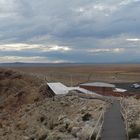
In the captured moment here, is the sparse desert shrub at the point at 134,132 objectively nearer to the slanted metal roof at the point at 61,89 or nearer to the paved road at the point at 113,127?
the paved road at the point at 113,127

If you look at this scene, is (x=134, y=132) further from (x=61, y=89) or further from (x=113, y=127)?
(x=61, y=89)

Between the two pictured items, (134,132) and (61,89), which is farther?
(61,89)

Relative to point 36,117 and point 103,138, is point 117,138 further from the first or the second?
point 36,117

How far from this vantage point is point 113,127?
29.5 meters

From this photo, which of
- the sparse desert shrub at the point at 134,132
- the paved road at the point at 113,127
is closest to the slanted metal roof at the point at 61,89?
the paved road at the point at 113,127

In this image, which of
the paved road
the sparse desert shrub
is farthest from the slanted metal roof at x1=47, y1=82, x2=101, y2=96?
the sparse desert shrub

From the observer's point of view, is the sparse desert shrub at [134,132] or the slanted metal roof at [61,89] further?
the slanted metal roof at [61,89]

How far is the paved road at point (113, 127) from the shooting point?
26359mm

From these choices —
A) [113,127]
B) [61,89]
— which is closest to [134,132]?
[113,127]

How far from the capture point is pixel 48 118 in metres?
46.0

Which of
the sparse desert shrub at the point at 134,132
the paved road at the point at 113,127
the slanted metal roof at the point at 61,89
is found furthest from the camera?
the slanted metal roof at the point at 61,89

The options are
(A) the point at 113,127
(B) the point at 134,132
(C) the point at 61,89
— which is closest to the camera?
(B) the point at 134,132

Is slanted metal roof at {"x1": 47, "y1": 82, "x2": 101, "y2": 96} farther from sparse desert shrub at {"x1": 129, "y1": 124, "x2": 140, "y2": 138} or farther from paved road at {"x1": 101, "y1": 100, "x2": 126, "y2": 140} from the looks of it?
sparse desert shrub at {"x1": 129, "y1": 124, "x2": 140, "y2": 138}

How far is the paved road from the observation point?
2636 centimetres
